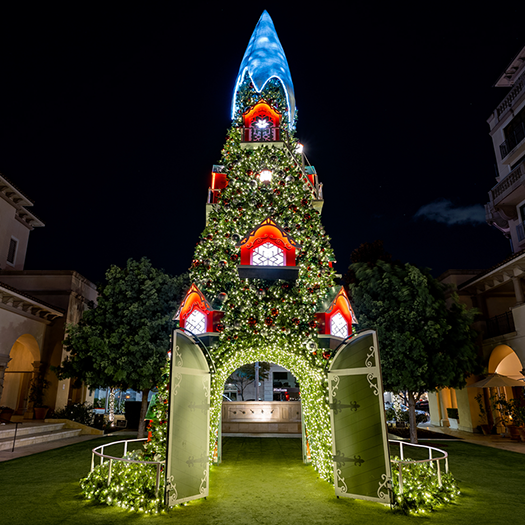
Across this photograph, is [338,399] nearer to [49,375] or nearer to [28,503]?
[28,503]

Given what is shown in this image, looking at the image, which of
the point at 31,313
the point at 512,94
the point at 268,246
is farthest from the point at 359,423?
the point at 512,94

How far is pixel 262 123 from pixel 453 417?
67.4ft

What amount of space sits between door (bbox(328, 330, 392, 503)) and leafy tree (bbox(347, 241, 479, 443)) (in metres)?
8.11

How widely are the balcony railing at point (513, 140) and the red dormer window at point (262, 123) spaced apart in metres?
15.5

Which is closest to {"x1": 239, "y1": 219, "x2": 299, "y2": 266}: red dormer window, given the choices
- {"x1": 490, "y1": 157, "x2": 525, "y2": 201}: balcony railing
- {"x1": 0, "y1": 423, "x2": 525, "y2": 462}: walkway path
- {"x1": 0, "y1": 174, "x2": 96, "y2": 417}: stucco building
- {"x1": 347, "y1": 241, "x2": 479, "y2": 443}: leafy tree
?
{"x1": 347, "y1": 241, "x2": 479, "y2": 443}: leafy tree

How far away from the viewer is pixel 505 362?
818 inches

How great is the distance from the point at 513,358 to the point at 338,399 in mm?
17960

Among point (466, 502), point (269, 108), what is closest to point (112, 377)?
point (269, 108)

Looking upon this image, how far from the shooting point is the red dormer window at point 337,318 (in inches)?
376

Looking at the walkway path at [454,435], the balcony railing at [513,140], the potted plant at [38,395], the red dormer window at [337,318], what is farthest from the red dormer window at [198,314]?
the balcony railing at [513,140]

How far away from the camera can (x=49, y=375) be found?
20.8 metres

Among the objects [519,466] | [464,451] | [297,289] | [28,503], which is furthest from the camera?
[464,451]

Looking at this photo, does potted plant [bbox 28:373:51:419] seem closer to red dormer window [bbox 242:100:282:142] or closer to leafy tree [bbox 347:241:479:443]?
leafy tree [bbox 347:241:479:443]

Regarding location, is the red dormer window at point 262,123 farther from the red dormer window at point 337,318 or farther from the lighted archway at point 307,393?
the lighted archway at point 307,393
